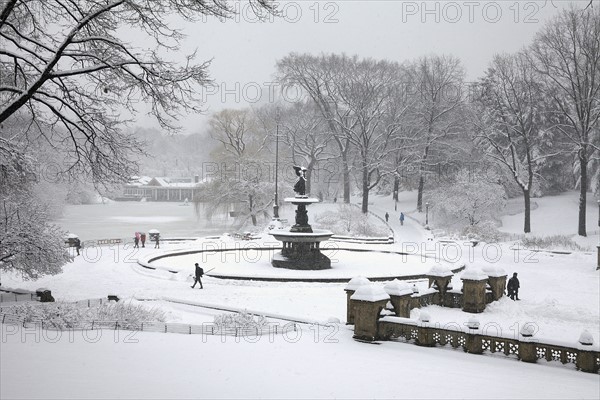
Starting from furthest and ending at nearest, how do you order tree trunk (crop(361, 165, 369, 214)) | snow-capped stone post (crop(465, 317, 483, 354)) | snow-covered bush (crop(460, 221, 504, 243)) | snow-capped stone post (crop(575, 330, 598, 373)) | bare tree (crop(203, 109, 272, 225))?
bare tree (crop(203, 109, 272, 225)) < tree trunk (crop(361, 165, 369, 214)) < snow-covered bush (crop(460, 221, 504, 243)) < snow-capped stone post (crop(465, 317, 483, 354)) < snow-capped stone post (crop(575, 330, 598, 373))

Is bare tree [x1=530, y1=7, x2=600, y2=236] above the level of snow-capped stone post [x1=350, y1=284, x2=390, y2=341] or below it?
above

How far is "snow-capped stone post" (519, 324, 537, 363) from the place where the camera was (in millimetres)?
12039

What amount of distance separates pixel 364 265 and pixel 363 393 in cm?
1869

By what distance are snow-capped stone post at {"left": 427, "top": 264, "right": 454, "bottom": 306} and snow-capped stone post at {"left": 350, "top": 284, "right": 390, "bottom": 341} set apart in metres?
6.59

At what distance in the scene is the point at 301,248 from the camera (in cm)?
2612

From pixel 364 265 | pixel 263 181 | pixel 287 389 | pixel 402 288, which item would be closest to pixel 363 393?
pixel 287 389

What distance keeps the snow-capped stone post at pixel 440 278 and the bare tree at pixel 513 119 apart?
96.3 feet

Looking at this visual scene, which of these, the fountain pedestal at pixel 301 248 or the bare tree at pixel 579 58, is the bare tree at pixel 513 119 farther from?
the fountain pedestal at pixel 301 248

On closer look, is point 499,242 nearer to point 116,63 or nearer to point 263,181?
point 263,181

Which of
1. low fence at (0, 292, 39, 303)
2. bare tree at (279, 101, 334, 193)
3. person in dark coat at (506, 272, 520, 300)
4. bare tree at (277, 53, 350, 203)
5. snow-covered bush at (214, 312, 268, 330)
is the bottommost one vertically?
low fence at (0, 292, 39, 303)

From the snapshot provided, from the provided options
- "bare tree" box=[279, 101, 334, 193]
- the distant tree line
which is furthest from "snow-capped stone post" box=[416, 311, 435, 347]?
"bare tree" box=[279, 101, 334, 193]

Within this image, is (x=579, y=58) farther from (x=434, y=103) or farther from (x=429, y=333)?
(x=429, y=333)

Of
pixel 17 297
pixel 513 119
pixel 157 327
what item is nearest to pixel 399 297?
pixel 157 327

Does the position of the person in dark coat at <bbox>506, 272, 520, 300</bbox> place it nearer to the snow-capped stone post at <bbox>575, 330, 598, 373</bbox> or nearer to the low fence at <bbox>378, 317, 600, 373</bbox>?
the low fence at <bbox>378, 317, 600, 373</bbox>
